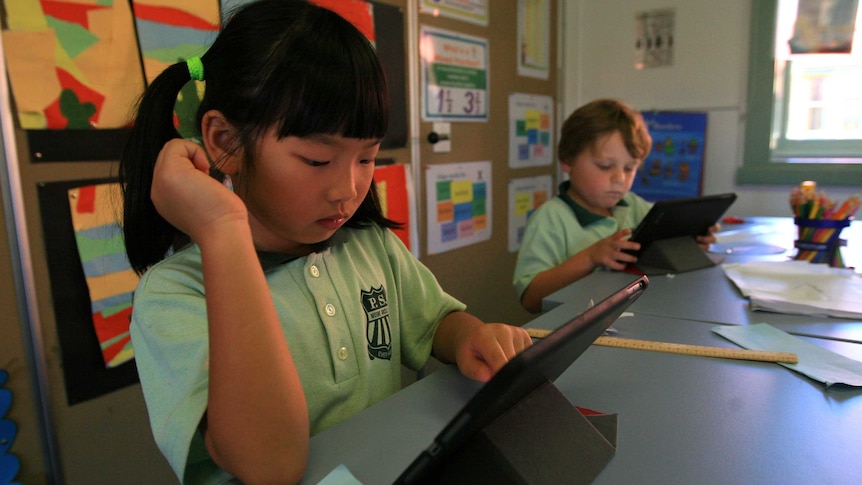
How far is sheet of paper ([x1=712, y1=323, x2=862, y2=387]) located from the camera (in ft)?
2.58

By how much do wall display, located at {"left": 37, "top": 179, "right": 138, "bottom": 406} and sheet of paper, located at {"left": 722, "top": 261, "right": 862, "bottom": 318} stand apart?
1417 mm

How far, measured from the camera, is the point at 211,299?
570 millimetres

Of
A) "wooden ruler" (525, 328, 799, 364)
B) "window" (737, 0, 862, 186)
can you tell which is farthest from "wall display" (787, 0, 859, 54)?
"wooden ruler" (525, 328, 799, 364)

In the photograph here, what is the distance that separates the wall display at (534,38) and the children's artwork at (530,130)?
135 millimetres

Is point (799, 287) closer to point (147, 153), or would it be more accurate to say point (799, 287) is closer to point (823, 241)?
point (823, 241)

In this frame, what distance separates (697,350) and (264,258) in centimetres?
67

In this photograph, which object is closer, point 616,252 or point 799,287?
point 799,287

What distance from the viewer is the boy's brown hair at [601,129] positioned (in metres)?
1.74

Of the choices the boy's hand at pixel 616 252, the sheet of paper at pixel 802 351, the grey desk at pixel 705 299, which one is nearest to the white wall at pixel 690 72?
the grey desk at pixel 705 299

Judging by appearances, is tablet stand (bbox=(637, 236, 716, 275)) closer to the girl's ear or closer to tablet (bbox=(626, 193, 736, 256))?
tablet (bbox=(626, 193, 736, 256))

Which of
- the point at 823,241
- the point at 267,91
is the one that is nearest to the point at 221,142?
→ the point at 267,91

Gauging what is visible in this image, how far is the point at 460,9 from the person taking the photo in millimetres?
2385

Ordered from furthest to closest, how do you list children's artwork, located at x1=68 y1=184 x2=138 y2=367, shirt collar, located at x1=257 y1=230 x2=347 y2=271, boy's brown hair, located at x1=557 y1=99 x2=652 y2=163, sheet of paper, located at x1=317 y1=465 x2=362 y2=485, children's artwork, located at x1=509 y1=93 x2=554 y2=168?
children's artwork, located at x1=509 y1=93 x2=554 y2=168 → boy's brown hair, located at x1=557 y1=99 x2=652 y2=163 → children's artwork, located at x1=68 y1=184 x2=138 y2=367 → shirt collar, located at x1=257 y1=230 x2=347 y2=271 → sheet of paper, located at x1=317 y1=465 x2=362 y2=485

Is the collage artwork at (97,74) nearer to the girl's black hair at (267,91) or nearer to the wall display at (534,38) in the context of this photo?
the girl's black hair at (267,91)
